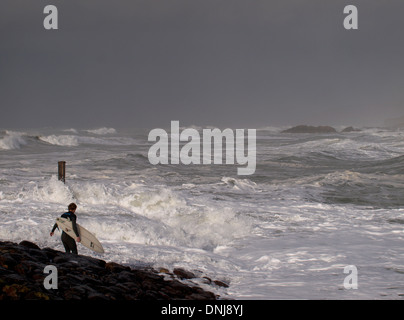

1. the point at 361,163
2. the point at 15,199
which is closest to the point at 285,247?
the point at 15,199

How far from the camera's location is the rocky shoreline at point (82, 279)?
20.8 feet

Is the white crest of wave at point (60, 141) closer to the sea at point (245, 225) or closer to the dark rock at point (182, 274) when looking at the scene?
the sea at point (245, 225)

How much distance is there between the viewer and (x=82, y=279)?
707 centimetres

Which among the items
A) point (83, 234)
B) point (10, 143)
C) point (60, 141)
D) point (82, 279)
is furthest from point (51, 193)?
point (60, 141)

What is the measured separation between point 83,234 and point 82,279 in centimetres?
196

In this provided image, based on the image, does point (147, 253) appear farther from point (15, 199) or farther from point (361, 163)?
point (361, 163)

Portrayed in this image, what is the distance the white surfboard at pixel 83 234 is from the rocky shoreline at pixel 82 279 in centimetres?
45

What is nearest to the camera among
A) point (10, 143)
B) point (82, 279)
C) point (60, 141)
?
point (82, 279)

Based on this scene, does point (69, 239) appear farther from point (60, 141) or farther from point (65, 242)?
point (60, 141)

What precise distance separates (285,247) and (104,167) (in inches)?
671

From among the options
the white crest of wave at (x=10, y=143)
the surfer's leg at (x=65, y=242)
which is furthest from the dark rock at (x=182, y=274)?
the white crest of wave at (x=10, y=143)

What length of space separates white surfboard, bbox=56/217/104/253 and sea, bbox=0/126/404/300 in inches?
7.0

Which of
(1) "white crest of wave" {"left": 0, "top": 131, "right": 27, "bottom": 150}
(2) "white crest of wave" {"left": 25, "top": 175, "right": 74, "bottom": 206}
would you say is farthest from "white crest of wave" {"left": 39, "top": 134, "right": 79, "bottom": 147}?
(2) "white crest of wave" {"left": 25, "top": 175, "right": 74, "bottom": 206}

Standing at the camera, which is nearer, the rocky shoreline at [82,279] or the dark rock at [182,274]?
the rocky shoreline at [82,279]
